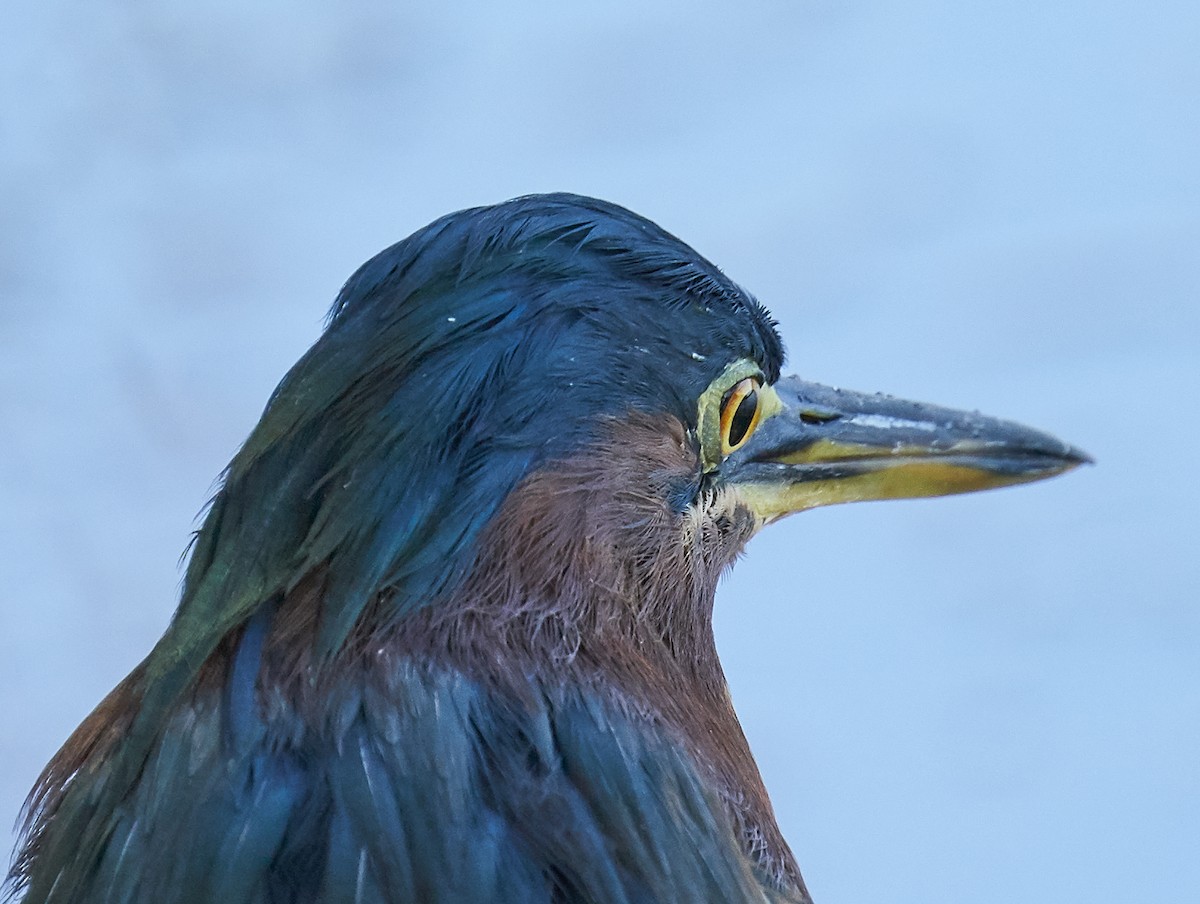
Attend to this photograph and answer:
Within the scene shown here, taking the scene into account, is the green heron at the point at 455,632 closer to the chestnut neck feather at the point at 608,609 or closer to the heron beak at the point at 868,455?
the chestnut neck feather at the point at 608,609

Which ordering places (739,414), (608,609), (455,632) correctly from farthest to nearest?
(739,414)
(608,609)
(455,632)

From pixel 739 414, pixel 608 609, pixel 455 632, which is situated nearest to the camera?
pixel 455 632

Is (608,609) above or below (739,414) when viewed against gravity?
below

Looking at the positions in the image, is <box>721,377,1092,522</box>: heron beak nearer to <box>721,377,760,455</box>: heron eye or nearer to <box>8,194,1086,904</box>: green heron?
<box>721,377,760,455</box>: heron eye

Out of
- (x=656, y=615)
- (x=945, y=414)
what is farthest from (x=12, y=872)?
(x=945, y=414)

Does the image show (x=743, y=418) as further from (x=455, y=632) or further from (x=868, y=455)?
(x=455, y=632)

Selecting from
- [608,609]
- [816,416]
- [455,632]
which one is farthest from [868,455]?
[455,632]
